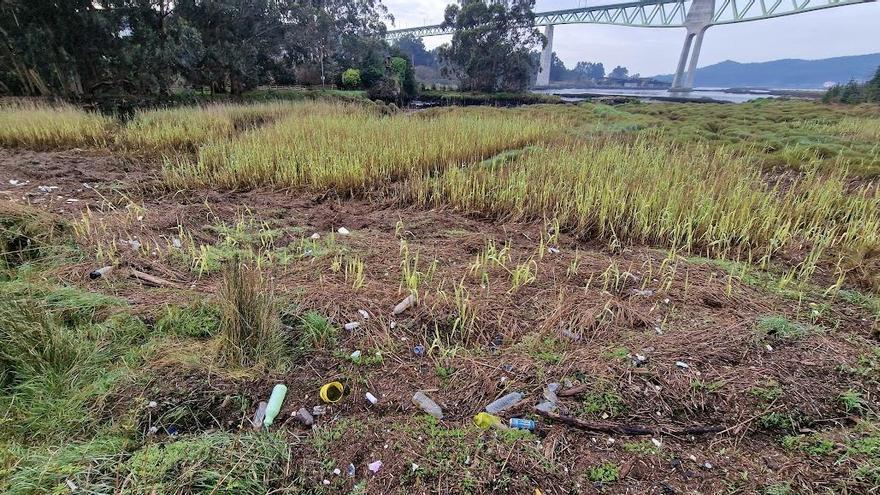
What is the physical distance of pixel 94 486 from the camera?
1.18 metres

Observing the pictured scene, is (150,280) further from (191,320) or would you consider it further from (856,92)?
(856,92)

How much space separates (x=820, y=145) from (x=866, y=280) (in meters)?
5.27

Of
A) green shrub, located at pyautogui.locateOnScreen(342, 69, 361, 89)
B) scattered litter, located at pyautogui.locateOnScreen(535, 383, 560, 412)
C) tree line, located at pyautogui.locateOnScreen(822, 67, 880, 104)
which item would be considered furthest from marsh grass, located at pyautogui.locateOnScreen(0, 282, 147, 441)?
tree line, located at pyautogui.locateOnScreen(822, 67, 880, 104)

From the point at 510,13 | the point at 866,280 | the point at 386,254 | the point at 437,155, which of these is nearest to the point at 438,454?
the point at 386,254

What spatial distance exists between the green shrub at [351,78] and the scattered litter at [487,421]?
2120 centimetres

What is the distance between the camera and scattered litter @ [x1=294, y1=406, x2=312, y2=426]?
153cm

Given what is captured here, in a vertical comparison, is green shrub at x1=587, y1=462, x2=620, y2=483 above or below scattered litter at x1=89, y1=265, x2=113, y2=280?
below

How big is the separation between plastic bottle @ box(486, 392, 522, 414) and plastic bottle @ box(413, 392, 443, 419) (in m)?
0.20

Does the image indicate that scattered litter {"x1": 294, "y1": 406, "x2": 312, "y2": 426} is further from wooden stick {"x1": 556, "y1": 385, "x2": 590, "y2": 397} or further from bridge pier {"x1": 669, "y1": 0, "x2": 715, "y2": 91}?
bridge pier {"x1": 669, "y1": 0, "x2": 715, "y2": 91}

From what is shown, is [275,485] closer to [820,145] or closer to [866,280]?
[866,280]

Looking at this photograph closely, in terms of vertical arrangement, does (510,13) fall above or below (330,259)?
above

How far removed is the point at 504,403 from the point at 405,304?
82 cm

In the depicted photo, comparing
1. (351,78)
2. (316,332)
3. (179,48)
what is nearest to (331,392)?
(316,332)

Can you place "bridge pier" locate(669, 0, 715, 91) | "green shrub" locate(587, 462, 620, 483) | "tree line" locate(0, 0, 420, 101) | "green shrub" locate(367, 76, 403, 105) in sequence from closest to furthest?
"green shrub" locate(587, 462, 620, 483) → "tree line" locate(0, 0, 420, 101) → "green shrub" locate(367, 76, 403, 105) → "bridge pier" locate(669, 0, 715, 91)
